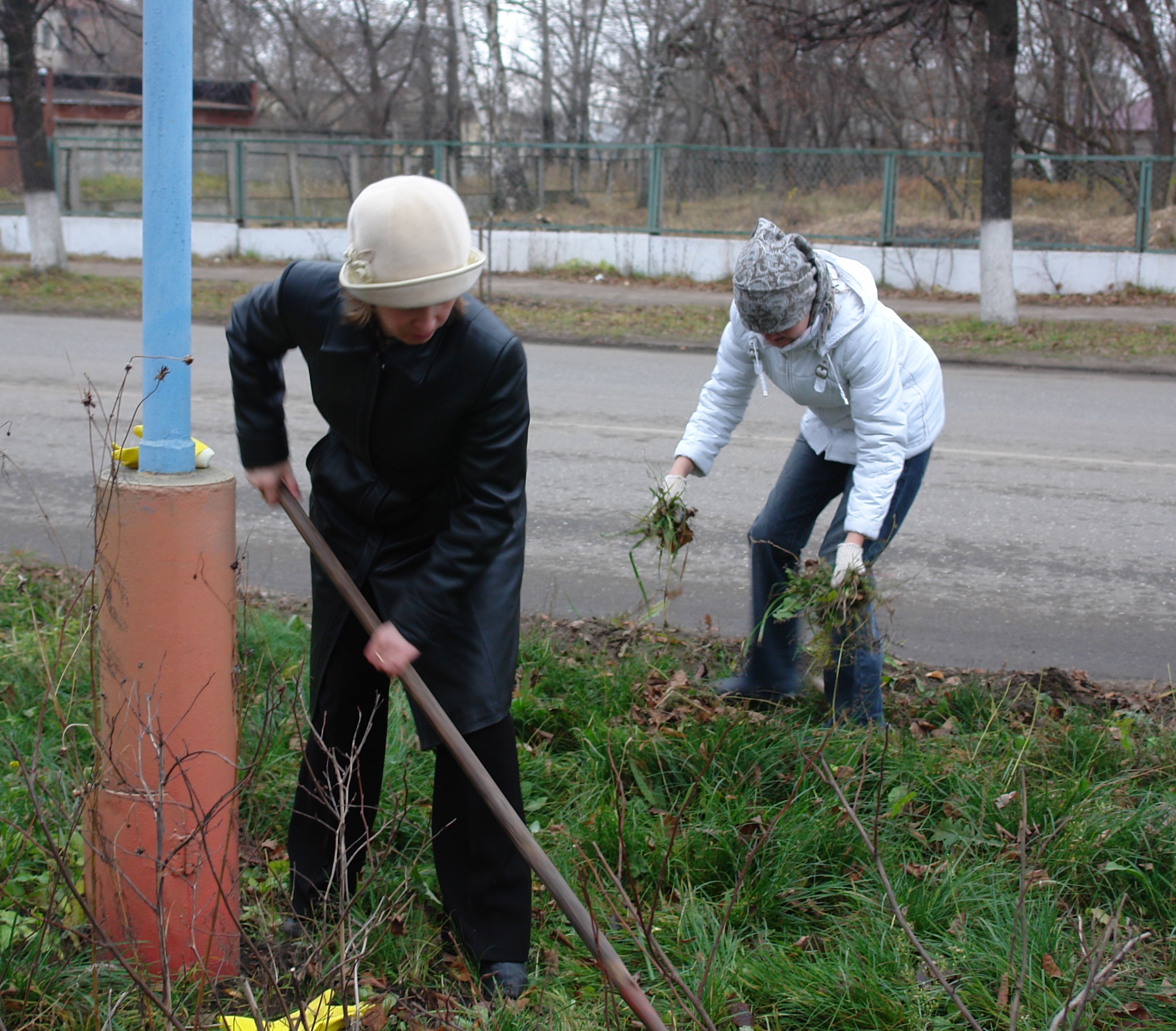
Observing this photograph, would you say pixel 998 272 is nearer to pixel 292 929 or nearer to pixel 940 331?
pixel 940 331

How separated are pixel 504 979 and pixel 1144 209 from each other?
668 inches

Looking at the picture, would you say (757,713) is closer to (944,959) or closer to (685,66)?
(944,959)

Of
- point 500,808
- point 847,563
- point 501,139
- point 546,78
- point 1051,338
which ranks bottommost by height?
point 500,808

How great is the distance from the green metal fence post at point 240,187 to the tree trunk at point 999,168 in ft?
41.4

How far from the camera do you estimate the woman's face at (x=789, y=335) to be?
300cm

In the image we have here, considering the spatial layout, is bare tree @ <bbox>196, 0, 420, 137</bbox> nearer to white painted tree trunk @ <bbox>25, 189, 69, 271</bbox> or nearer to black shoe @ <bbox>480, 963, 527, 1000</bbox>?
white painted tree trunk @ <bbox>25, 189, 69, 271</bbox>

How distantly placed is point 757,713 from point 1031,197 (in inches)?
639

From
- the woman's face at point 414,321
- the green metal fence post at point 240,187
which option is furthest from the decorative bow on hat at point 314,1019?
the green metal fence post at point 240,187

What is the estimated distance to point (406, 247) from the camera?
6.75 feet

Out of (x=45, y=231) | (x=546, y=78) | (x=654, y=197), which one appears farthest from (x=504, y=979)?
(x=546, y=78)

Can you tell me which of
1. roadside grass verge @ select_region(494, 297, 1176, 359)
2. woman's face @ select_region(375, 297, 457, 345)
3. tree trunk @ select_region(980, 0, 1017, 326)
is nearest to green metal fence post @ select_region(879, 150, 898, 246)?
roadside grass verge @ select_region(494, 297, 1176, 359)

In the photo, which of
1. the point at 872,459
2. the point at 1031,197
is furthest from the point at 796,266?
the point at 1031,197

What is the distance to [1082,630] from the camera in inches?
181

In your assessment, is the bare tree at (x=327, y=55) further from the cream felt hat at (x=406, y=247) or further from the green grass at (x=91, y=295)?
the cream felt hat at (x=406, y=247)
